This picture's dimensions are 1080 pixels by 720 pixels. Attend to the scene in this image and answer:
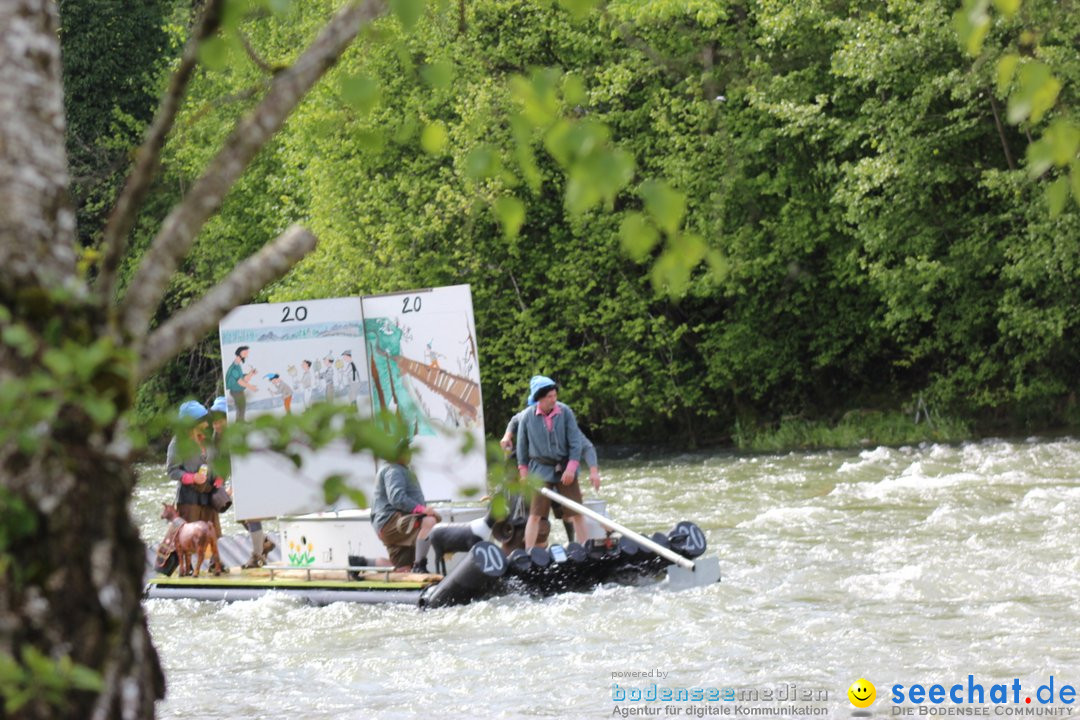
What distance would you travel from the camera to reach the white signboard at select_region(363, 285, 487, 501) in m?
13.9

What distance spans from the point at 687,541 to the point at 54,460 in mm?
10827

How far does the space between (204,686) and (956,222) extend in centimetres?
1999

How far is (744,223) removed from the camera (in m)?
29.9

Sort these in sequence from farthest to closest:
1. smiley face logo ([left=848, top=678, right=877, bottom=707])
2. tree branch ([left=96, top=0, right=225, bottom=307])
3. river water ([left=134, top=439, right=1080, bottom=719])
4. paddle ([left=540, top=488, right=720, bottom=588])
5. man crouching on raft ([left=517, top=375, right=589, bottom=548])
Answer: man crouching on raft ([left=517, top=375, right=589, bottom=548]) < paddle ([left=540, top=488, right=720, bottom=588]) < river water ([left=134, top=439, right=1080, bottom=719]) < smiley face logo ([left=848, top=678, right=877, bottom=707]) < tree branch ([left=96, top=0, right=225, bottom=307])

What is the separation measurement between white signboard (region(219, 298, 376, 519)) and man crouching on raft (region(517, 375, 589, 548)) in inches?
51.9

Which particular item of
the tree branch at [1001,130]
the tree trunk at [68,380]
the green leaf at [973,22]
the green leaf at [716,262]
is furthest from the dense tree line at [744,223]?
the green leaf at [973,22]

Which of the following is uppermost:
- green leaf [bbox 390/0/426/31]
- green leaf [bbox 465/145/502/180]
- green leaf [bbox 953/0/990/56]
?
green leaf [bbox 390/0/426/31]

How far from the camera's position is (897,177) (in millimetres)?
26672

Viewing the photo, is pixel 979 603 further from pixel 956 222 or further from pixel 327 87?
pixel 327 87

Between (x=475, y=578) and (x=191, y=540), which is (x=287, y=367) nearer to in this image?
(x=191, y=540)

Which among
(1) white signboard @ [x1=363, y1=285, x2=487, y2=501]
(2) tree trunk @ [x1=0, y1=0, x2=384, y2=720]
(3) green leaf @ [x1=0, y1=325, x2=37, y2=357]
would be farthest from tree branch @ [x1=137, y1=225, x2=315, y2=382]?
(1) white signboard @ [x1=363, y1=285, x2=487, y2=501]

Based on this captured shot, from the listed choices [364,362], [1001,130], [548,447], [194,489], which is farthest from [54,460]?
[1001,130]

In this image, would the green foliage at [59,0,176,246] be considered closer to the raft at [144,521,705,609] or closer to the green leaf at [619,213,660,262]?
the raft at [144,521,705,609]

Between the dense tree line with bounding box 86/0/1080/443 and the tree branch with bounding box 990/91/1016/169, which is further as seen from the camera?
the dense tree line with bounding box 86/0/1080/443
